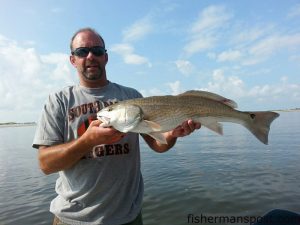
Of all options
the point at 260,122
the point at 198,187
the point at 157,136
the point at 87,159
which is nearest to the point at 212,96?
the point at 260,122

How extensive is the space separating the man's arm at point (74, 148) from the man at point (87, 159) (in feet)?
0.04

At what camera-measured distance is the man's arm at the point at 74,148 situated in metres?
3.60

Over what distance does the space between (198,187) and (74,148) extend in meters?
11.4

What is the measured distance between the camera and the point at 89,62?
14.5ft

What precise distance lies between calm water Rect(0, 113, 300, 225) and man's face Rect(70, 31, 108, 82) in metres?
7.78

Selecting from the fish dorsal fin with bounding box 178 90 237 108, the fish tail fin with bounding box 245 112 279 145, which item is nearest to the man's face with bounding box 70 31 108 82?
the fish dorsal fin with bounding box 178 90 237 108

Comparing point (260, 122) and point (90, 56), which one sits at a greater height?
point (90, 56)

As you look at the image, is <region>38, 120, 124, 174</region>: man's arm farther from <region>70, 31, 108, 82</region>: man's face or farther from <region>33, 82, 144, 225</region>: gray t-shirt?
<region>70, 31, 108, 82</region>: man's face

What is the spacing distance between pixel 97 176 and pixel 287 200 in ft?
33.2

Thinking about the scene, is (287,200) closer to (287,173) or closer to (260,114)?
(287,173)

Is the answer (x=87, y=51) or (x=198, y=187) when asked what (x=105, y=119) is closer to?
(x=87, y=51)

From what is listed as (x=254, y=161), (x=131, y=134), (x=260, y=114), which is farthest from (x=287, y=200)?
(x=131, y=134)

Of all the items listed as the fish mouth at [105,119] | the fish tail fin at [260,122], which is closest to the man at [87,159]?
the fish mouth at [105,119]

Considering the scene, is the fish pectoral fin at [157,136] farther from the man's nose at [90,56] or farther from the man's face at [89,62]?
the man's nose at [90,56]
